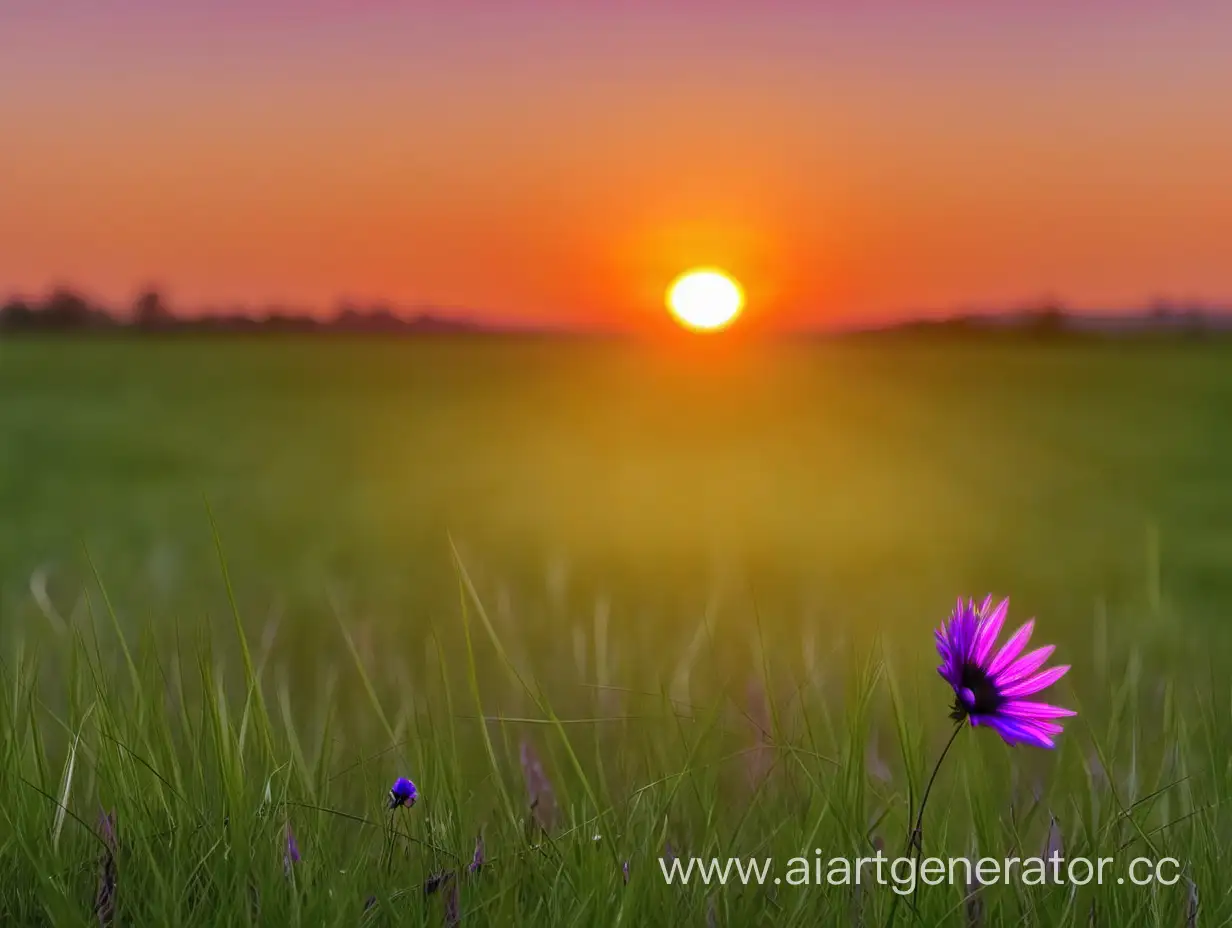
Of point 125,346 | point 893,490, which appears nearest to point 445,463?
point 893,490

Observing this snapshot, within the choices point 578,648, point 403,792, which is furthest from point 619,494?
point 403,792

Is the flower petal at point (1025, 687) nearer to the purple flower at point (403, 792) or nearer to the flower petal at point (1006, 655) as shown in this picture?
the flower petal at point (1006, 655)

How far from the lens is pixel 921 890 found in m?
1.84

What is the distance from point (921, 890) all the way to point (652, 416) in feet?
54.2

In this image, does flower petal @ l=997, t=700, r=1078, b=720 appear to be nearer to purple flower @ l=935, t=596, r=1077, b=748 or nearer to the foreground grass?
purple flower @ l=935, t=596, r=1077, b=748

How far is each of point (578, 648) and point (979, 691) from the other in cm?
116

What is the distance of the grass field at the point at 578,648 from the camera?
1.89 metres

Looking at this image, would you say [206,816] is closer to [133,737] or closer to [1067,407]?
[133,737]

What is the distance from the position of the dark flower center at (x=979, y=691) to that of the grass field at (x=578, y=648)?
0.88 ft

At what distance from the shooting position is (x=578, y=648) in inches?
105

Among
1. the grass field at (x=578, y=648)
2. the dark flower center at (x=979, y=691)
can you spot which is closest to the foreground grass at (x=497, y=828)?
the grass field at (x=578, y=648)

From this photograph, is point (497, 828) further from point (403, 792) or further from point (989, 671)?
point (989, 671)

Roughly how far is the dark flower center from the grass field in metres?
0.27

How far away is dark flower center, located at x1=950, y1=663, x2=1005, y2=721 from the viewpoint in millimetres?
1631
